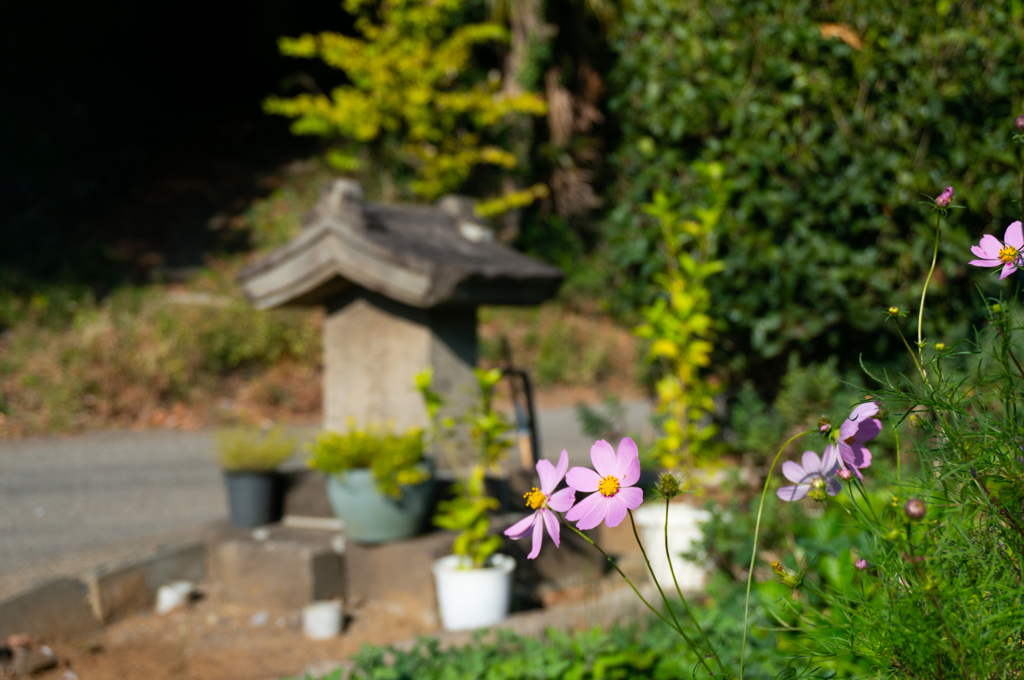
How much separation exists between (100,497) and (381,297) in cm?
276

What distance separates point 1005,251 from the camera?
0.97m

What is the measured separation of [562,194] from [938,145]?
946cm

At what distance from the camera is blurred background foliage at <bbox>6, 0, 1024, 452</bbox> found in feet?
11.6

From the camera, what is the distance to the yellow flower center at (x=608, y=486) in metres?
0.92

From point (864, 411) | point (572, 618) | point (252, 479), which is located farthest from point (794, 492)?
point (252, 479)

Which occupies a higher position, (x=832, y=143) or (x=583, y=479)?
(x=832, y=143)

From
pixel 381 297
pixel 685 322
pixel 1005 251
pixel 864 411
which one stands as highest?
pixel 381 297

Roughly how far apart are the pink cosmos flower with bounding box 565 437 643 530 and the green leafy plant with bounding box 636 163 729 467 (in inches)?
111

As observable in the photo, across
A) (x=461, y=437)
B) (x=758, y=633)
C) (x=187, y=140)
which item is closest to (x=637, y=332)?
(x=461, y=437)

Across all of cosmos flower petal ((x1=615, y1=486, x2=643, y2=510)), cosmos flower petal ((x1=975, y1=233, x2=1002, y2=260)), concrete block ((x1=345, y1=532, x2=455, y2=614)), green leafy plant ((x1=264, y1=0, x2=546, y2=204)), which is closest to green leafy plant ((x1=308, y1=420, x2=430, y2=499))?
concrete block ((x1=345, y1=532, x2=455, y2=614))

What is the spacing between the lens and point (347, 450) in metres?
3.47

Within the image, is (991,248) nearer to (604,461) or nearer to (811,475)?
(811,475)

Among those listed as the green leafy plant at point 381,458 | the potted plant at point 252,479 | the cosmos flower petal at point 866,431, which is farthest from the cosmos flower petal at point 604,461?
the potted plant at point 252,479

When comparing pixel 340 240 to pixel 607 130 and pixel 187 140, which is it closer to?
pixel 607 130
